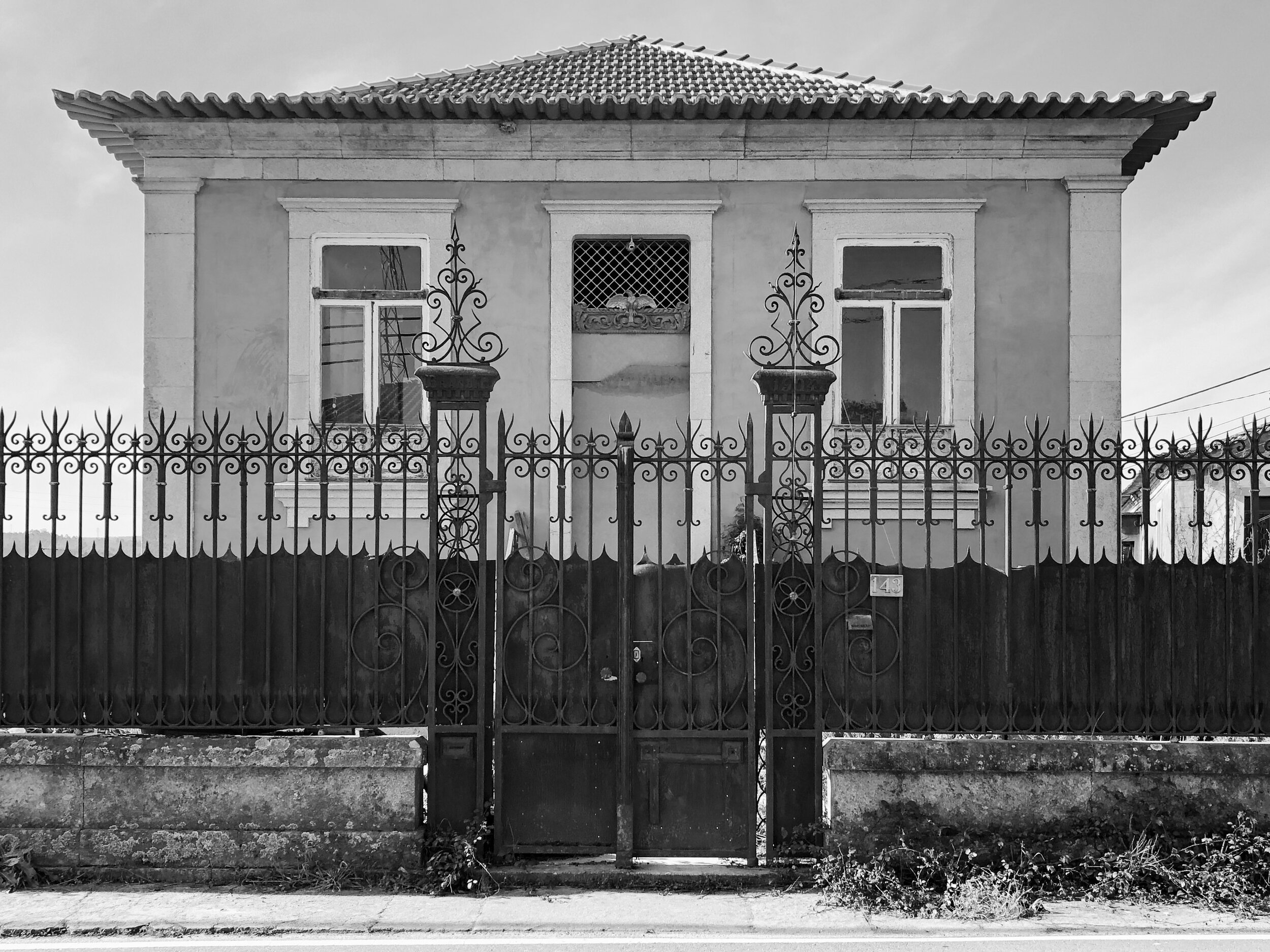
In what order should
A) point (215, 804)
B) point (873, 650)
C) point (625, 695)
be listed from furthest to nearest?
point (873, 650) < point (625, 695) < point (215, 804)

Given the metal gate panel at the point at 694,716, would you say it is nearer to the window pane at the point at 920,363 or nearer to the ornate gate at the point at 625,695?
the ornate gate at the point at 625,695

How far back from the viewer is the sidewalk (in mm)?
5523

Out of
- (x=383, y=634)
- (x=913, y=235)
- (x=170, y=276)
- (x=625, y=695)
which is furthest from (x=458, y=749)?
(x=913, y=235)

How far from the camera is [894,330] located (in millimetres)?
10828

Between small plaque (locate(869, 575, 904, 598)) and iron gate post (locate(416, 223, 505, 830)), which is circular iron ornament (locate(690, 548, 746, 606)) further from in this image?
iron gate post (locate(416, 223, 505, 830))

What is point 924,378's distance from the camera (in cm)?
1082

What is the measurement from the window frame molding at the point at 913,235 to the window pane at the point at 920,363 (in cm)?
Answer: 10

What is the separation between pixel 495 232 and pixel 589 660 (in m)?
5.80

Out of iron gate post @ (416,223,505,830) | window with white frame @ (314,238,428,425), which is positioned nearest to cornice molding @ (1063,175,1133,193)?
window with white frame @ (314,238,428,425)

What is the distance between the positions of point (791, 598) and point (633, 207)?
5.65 m

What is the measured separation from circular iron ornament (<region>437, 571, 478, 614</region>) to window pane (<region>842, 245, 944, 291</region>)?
19.6 feet

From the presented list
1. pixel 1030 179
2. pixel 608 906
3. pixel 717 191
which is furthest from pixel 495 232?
pixel 608 906

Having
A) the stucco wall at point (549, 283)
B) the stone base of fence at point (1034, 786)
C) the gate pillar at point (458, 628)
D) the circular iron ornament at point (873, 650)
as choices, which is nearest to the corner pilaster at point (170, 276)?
the stucco wall at point (549, 283)

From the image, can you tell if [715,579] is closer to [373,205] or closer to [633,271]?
[633,271]
